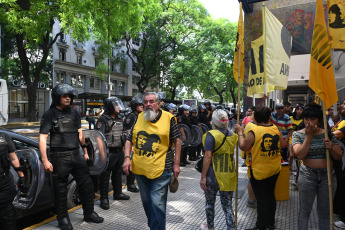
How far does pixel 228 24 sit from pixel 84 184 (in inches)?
1195

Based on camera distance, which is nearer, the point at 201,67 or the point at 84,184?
the point at 84,184

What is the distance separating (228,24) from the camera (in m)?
31.1

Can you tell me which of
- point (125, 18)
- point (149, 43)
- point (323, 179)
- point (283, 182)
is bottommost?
point (283, 182)

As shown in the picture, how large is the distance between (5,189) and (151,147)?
5.20 ft

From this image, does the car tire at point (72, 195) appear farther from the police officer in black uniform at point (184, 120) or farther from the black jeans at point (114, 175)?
the police officer in black uniform at point (184, 120)

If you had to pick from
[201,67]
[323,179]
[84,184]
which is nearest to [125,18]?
[84,184]

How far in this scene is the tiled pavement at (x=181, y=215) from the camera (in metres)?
3.88

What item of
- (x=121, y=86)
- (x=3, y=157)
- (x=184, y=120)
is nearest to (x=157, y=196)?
(x=3, y=157)

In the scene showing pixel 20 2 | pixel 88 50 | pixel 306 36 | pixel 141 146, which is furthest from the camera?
pixel 88 50

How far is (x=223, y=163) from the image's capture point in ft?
11.5

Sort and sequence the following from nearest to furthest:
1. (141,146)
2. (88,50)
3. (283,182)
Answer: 1. (141,146)
2. (283,182)
3. (88,50)

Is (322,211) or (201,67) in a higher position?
(201,67)

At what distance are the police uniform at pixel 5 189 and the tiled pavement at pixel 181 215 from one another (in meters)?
0.86

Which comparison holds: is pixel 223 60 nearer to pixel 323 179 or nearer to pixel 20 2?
pixel 20 2
